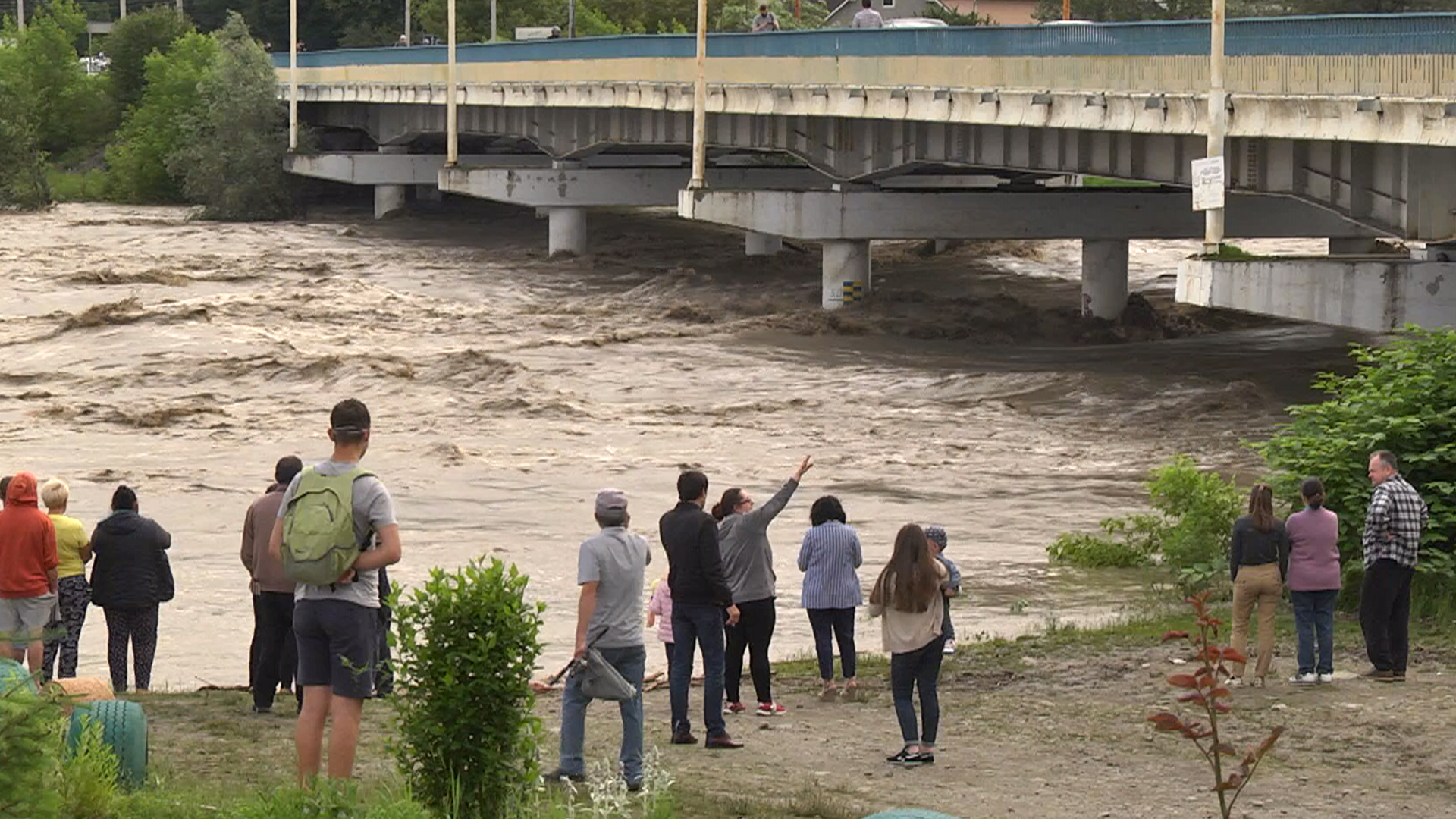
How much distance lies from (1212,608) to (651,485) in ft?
32.2

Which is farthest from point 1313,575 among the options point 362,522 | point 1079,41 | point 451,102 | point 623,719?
point 451,102

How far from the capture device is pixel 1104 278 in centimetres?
4172

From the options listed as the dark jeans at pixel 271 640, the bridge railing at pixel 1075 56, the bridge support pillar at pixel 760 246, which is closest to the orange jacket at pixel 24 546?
the dark jeans at pixel 271 640

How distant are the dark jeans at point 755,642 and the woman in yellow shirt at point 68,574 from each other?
12.0 feet

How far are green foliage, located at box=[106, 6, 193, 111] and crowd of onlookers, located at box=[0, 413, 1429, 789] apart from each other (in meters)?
78.5

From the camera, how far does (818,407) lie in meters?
31.2

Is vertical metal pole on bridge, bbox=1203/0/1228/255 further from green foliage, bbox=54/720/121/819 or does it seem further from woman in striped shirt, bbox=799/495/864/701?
green foliage, bbox=54/720/121/819

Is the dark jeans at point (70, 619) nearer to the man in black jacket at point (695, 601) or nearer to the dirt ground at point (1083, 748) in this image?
the dirt ground at point (1083, 748)

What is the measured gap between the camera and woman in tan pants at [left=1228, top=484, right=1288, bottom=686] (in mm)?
12945

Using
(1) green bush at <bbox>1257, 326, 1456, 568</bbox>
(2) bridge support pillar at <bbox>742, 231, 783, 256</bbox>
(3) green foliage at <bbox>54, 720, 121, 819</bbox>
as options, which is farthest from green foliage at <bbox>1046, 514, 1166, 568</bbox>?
(2) bridge support pillar at <bbox>742, 231, 783, 256</bbox>

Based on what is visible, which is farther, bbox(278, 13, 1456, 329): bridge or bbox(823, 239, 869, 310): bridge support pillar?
bbox(823, 239, 869, 310): bridge support pillar

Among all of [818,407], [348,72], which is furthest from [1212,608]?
[348,72]

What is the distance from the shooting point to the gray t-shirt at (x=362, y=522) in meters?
8.73

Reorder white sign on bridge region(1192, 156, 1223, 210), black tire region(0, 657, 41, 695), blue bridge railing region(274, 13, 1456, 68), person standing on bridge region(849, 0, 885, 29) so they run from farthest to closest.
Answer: person standing on bridge region(849, 0, 885, 29) < white sign on bridge region(1192, 156, 1223, 210) < blue bridge railing region(274, 13, 1456, 68) < black tire region(0, 657, 41, 695)
